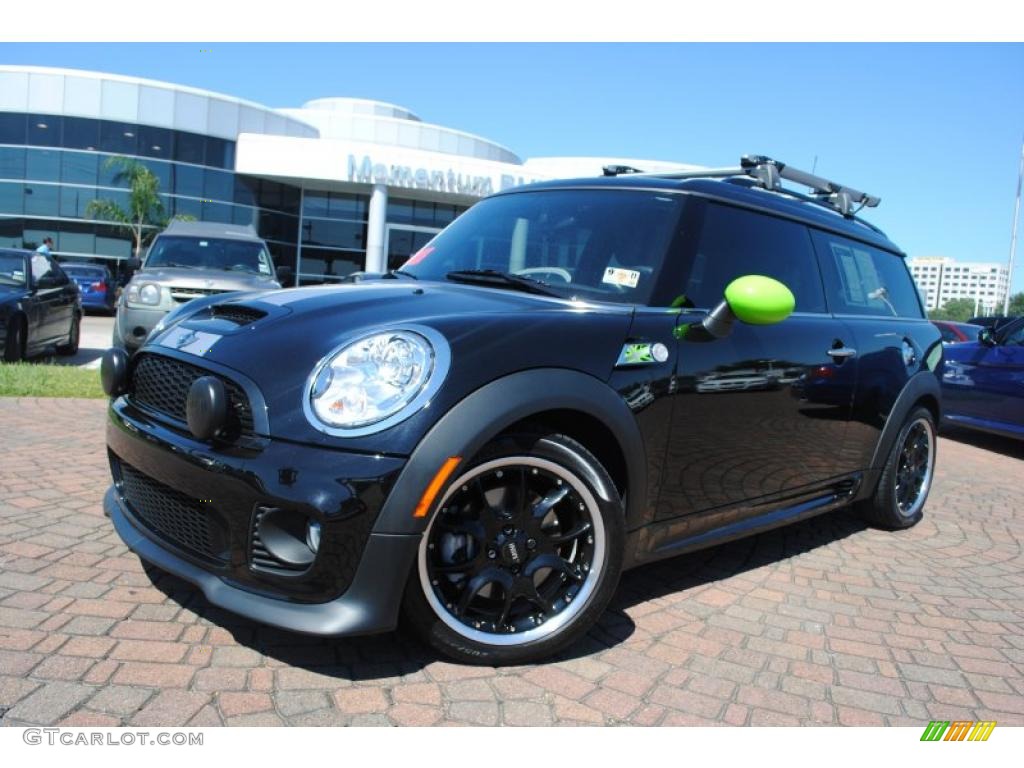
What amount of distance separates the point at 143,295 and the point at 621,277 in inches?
290

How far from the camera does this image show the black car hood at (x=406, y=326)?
2281mm

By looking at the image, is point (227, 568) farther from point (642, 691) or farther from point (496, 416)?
point (642, 691)

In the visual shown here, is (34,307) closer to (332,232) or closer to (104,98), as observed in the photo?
(332,232)

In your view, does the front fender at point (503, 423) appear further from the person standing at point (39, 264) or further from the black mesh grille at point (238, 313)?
the person standing at point (39, 264)

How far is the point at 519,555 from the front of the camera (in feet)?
8.35

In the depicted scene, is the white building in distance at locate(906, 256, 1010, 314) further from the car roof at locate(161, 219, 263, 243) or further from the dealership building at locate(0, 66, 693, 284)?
the car roof at locate(161, 219, 263, 243)

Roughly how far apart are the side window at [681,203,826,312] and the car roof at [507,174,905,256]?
2.4 inches

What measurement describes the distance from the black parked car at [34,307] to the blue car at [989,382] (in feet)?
34.0

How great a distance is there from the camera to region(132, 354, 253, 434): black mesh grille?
2328 mm

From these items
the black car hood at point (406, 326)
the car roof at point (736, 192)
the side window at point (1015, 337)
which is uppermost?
the car roof at point (736, 192)

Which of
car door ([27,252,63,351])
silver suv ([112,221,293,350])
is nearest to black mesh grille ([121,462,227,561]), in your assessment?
silver suv ([112,221,293,350])

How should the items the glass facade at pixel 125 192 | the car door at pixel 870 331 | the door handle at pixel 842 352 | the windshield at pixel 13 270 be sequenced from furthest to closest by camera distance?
the glass facade at pixel 125 192 < the windshield at pixel 13 270 < the car door at pixel 870 331 < the door handle at pixel 842 352

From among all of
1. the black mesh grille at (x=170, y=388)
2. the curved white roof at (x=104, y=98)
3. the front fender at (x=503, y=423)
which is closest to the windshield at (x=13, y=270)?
the black mesh grille at (x=170, y=388)
